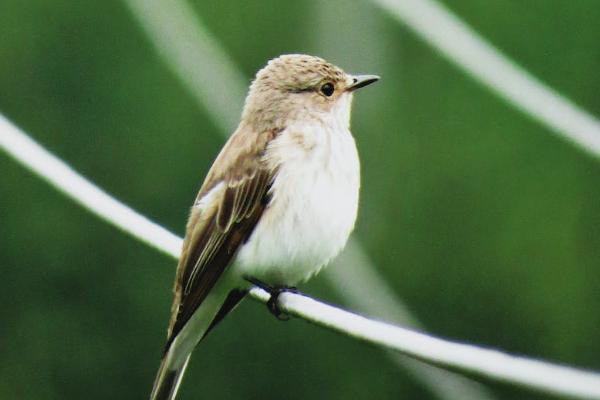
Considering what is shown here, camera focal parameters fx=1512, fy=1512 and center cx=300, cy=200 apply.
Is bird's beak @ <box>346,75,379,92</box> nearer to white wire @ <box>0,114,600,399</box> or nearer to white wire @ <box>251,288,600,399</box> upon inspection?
white wire @ <box>0,114,600,399</box>

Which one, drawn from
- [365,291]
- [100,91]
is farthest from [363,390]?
[365,291]

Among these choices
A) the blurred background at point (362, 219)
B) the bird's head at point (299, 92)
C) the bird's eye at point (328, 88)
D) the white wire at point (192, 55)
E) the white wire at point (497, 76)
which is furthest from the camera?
the blurred background at point (362, 219)

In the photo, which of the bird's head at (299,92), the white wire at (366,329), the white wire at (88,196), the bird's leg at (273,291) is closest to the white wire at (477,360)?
the white wire at (366,329)

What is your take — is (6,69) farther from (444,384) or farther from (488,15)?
(444,384)

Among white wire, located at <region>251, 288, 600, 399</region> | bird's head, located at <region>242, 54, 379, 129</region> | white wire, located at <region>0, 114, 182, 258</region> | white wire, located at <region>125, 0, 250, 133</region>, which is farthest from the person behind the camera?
white wire, located at <region>125, 0, 250, 133</region>

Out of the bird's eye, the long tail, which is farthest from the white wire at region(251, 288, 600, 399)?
the bird's eye

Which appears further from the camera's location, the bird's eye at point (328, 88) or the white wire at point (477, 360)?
the bird's eye at point (328, 88)

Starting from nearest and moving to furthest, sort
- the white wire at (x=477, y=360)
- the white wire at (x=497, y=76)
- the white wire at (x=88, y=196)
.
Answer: the white wire at (x=477, y=360), the white wire at (x=88, y=196), the white wire at (x=497, y=76)

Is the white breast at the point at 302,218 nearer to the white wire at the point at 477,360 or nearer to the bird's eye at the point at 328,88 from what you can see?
the bird's eye at the point at 328,88
